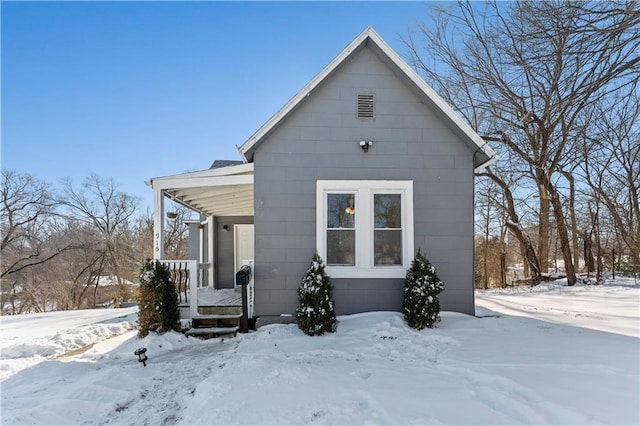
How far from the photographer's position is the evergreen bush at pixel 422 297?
5.44 m

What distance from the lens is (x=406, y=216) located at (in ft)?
20.0

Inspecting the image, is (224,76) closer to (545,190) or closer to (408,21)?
(408,21)

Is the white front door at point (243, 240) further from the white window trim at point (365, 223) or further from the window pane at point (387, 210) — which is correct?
the window pane at point (387, 210)

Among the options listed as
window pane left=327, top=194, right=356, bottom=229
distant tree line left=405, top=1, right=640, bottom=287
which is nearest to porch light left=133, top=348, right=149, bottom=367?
window pane left=327, top=194, right=356, bottom=229

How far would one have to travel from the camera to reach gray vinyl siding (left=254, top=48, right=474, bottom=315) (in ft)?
19.7

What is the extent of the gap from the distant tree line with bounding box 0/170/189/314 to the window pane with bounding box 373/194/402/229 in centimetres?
1976

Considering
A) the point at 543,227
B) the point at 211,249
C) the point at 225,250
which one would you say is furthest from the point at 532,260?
the point at 211,249

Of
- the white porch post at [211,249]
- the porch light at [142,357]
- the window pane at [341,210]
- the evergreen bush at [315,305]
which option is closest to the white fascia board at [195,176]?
the window pane at [341,210]

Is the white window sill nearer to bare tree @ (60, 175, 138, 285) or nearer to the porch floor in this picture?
the porch floor

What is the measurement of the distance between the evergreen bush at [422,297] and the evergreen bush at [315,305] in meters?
1.31

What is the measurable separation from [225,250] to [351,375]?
25.3 ft

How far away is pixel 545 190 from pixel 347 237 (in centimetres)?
1150

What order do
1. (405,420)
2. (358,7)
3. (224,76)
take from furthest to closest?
(224,76), (358,7), (405,420)

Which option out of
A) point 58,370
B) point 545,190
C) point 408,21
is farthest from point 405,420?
point 408,21
